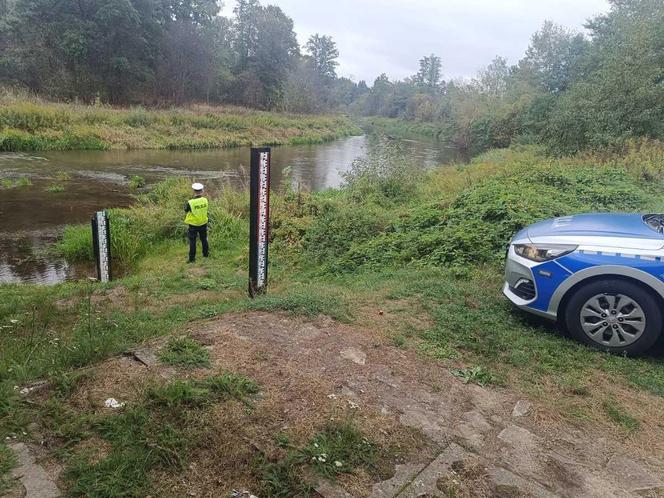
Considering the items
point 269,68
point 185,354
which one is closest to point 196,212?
point 185,354

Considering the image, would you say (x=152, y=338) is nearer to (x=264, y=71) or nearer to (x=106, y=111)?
(x=106, y=111)

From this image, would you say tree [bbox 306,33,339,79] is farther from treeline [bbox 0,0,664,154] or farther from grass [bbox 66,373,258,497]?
grass [bbox 66,373,258,497]

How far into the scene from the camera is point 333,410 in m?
2.95

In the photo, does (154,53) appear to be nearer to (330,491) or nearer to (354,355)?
(354,355)

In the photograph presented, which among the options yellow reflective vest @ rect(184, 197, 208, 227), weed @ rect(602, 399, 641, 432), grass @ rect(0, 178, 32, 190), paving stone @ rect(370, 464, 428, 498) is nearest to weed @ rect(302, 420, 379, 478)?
paving stone @ rect(370, 464, 428, 498)

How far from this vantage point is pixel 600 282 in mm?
4293

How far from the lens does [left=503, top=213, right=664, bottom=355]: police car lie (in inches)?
164

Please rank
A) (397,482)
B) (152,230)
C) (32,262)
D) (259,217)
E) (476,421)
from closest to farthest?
(397,482) < (476,421) < (259,217) < (32,262) < (152,230)

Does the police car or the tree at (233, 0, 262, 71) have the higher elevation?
the tree at (233, 0, 262, 71)

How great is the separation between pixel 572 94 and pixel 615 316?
19.6 metres

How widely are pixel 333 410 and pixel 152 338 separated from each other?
187 cm

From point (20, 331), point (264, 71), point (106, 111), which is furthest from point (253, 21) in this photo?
point (20, 331)

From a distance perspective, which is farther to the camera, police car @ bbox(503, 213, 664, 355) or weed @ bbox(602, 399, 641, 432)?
police car @ bbox(503, 213, 664, 355)

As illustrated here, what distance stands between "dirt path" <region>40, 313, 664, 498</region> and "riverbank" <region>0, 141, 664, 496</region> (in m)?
0.01
